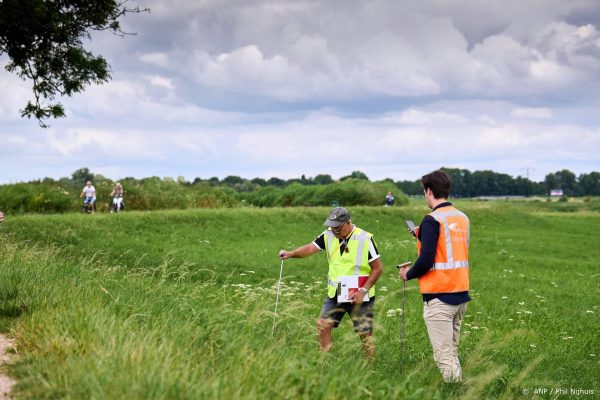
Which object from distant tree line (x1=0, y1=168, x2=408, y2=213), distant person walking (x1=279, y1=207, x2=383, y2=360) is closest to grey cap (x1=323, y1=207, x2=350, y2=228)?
distant person walking (x1=279, y1=207, x2=383, y2=360)

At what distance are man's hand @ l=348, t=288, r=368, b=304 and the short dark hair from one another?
67.6 inches

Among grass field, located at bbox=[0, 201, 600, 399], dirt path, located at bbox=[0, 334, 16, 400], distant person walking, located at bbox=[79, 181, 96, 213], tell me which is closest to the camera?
grass field, located at bbox=[0, 201, 600, 399]

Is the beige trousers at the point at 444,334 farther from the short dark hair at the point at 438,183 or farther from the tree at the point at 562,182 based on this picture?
the tree at the point at 562,182

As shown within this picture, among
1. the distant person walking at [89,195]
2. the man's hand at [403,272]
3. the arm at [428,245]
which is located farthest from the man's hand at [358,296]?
the distant person walking at [89,195]

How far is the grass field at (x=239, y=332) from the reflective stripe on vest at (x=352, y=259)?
1.77 feet

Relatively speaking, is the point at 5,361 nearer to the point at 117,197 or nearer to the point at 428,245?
the point at 428,245

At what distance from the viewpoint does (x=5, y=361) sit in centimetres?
566

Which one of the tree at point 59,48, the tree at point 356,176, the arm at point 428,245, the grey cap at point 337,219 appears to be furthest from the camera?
the tree at point 356,176

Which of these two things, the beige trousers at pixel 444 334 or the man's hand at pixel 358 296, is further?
the man's hand at pixel 358 296

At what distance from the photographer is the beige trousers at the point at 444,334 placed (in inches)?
267

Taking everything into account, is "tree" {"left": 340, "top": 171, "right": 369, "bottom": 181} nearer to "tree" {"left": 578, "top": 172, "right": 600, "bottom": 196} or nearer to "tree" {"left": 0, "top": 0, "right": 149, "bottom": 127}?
"tree" {"left": 0, "top": 0, "right": 149, "bottom": 127}

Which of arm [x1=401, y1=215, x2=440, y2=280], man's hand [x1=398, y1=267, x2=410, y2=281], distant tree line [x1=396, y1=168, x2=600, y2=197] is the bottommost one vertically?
man's hand [x1=398, y1=267, x2=410, y2=281]

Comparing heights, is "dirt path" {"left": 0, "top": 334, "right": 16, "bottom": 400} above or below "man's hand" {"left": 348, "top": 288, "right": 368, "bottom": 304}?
below

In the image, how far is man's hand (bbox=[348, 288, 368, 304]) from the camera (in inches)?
306
